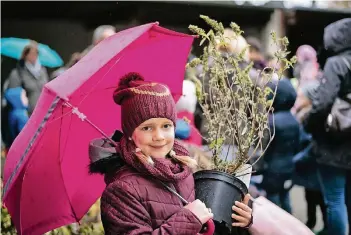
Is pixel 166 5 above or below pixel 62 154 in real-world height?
above

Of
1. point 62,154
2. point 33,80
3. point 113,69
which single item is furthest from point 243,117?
point 33,80

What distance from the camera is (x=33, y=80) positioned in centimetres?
720

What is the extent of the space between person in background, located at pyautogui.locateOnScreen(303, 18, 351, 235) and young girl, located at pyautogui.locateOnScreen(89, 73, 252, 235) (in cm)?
204

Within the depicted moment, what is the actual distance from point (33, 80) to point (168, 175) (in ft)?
15.0

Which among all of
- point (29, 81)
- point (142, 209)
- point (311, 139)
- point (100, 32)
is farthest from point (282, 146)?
point (29, 81)

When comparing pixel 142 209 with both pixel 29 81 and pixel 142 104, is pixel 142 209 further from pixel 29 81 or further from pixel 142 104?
pixel 29 81

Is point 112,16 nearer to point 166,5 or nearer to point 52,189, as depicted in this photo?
point 166,5

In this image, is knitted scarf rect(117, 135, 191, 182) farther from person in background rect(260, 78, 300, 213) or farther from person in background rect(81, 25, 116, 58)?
person in background rect(81, 25, 116, 58)

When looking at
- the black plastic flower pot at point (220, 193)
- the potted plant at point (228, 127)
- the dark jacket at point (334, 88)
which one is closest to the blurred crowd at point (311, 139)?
the dark jacket at point (334, 88)

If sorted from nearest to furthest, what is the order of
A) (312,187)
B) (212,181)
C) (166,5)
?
(212,181)
(312,187)
(166,5)

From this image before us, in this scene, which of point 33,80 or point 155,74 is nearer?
point 155,74

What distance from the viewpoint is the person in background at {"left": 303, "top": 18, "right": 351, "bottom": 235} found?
4.97m

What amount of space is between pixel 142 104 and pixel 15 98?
4.45 metres

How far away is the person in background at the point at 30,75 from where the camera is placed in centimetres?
719
